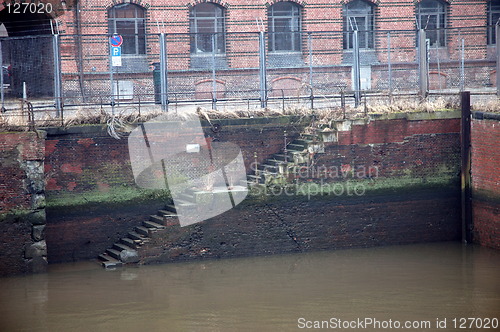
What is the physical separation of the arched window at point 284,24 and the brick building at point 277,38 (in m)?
0.03

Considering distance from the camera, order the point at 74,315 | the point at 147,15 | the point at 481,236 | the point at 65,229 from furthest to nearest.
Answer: the point at 147,15 < the point at 481,236 < the point at 65,229 < the point at 74,315

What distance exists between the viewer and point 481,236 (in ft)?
57.9

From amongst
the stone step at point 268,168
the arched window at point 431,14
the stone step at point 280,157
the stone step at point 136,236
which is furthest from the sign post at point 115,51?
the arched window at point 431,14

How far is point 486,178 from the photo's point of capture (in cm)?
1744

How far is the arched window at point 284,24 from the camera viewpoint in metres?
26.3

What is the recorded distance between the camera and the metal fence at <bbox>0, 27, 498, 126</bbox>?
1817 centimetres

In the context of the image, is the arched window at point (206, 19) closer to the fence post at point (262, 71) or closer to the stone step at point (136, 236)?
the fence post at point (262, 71)

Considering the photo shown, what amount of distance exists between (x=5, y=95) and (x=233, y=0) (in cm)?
1031

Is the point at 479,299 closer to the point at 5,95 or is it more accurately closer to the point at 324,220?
the point at 324,220

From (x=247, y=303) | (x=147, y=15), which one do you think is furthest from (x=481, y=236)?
(x=147, y=15)

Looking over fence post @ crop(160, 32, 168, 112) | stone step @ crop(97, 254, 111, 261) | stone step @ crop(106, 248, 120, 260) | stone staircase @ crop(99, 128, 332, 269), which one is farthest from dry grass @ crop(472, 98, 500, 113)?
stone step @ crop(97, 254, 111, 261)

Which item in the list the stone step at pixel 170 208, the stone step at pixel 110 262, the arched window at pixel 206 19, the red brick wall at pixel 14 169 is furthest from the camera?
the arched window at pixel 206 19

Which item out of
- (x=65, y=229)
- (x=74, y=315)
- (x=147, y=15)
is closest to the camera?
(x=74, y=315)

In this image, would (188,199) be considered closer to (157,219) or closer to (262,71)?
(157,219)
